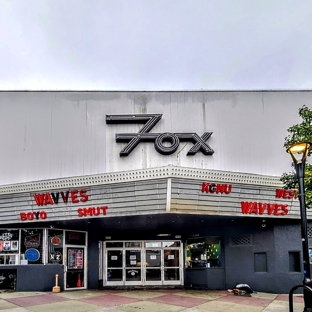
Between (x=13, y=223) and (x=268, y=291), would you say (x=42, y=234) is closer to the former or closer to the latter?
(x=13, y=223)

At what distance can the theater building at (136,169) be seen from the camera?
14133mm

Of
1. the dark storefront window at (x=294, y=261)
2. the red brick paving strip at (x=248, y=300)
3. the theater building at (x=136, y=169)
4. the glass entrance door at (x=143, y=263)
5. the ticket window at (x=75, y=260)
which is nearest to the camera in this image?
the red brick paving strip at (x=248, y=300)

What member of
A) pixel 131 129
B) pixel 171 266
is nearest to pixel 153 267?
pixel 171 266

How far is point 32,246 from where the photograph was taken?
15.2 m

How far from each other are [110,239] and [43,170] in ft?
15.7

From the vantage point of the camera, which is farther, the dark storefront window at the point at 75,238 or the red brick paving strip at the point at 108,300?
the dark storefront window at the point at 75,238

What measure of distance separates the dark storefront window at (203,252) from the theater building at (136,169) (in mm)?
48

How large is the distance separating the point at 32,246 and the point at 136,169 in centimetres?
574

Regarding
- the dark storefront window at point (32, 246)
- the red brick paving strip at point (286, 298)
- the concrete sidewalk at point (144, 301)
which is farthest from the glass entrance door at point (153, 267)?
the red brick paving strip at point (286, 298)

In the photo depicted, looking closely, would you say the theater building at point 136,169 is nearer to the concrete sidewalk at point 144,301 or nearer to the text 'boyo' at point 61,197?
the text 'boyo' at point 61,197

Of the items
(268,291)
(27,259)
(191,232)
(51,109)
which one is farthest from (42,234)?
(268,291)

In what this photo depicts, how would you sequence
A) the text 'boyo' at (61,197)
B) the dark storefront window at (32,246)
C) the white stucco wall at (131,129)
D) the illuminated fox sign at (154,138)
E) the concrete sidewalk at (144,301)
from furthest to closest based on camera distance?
the white stucco wall at (131,129) < the illuminated fox sign at (154,138) < the dark storefront window at (32,246) < the text 'boyo' at (61,197) < the concrete sidewalk at (144,301)

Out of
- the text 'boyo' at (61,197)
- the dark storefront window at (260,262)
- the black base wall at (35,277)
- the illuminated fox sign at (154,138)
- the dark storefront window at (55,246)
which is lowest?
the black base wall at (35,277)

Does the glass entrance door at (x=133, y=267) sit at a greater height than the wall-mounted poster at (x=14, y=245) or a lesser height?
lesser
